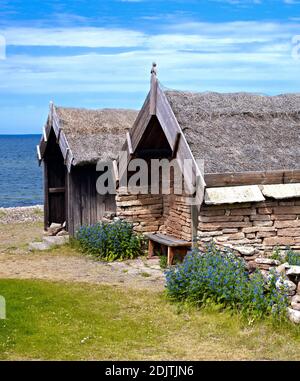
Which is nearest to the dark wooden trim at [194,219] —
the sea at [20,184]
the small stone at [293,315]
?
the small stone at [293,315]

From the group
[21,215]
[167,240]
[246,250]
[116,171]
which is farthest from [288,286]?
[21,215]

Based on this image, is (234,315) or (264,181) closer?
(234,315)

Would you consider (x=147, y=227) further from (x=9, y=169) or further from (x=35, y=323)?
(x=9, y=169)

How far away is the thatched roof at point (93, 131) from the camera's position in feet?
55.7

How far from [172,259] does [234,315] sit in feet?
14.6

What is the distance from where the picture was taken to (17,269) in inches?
558

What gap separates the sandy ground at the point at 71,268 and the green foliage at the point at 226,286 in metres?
1.45

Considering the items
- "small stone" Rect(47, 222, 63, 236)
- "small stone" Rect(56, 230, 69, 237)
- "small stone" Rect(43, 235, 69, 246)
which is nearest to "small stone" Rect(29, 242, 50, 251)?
"small stone" Rect(43, 235, 69, 246)

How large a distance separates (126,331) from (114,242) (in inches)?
229

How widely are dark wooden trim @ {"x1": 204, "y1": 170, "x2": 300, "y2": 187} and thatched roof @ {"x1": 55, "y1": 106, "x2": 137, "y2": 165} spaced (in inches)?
209

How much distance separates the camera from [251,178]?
12.5m

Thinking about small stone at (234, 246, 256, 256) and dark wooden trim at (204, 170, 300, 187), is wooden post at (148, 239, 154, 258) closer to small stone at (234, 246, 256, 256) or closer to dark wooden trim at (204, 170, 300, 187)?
dark wooden trim at (204, 170, 300, 187)

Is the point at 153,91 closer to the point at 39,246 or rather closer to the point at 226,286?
the point at 226,286
